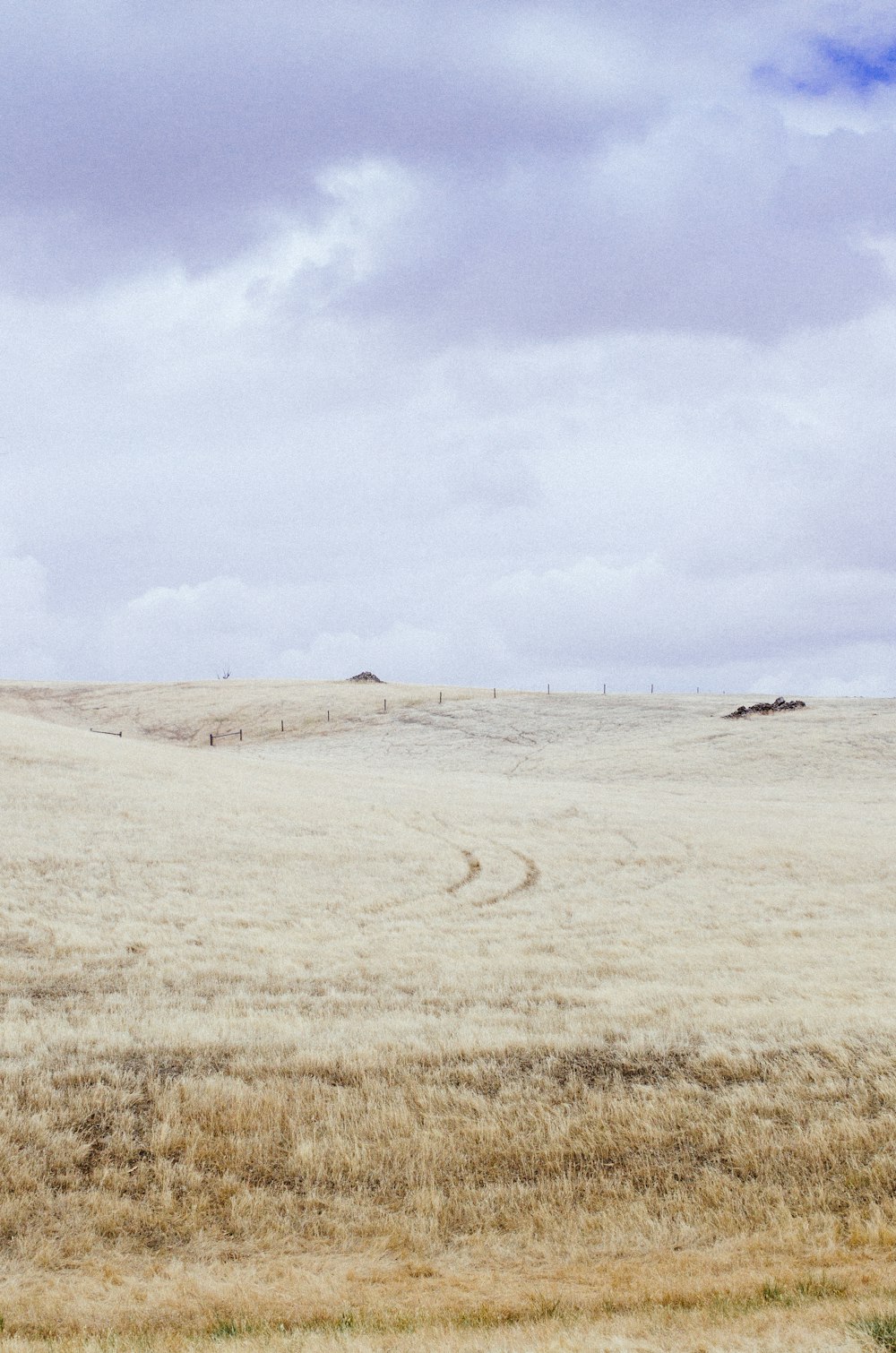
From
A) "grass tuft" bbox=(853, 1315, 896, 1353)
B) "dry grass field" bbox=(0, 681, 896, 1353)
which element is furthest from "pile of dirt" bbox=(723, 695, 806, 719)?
"grass tuft" bbox=(853, 1315, 896, 1353)

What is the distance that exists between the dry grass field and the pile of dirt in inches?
1872

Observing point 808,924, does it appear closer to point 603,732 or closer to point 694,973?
point 694,973

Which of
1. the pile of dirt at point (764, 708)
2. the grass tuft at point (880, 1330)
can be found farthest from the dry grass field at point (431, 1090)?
the pile of dirt at point (764, 708)

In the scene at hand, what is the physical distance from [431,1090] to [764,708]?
230ft

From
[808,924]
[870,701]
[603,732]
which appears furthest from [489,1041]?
[870,701]

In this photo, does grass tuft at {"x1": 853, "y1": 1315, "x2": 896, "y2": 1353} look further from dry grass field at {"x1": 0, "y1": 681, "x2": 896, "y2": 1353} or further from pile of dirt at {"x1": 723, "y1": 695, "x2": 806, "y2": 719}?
pile of dirt at {"x1": 723, "y1": 695, "x2": 806, "y2": 719}

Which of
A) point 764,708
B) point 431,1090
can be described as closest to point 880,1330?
point 431,1090

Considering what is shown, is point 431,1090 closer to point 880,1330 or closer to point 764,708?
point 880,1330

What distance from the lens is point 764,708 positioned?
7519 centimetres

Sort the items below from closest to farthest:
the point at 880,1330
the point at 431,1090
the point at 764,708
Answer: the point at 880,1330, the point at 431,1090, the point at 764,708

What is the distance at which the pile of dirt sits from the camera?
73938 mm

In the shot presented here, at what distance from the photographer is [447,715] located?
79.7 meters

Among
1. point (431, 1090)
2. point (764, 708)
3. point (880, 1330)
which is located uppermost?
point (764, 708)

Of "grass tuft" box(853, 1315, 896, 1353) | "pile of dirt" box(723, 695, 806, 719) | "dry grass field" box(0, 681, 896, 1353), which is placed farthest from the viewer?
"pile of dirt" box(723, 695, 806, 719)
